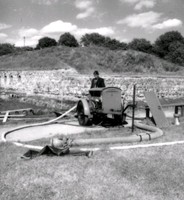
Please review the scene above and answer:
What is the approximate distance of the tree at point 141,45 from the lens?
57.3 metres

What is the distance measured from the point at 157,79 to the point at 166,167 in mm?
18796

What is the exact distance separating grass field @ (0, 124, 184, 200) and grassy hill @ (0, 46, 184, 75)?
2601cm

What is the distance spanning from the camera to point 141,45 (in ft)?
189

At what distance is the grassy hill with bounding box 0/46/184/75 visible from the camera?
3278 cm

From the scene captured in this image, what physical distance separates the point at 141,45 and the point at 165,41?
24.1ft

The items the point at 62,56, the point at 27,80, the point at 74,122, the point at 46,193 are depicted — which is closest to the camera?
the point at 46,193

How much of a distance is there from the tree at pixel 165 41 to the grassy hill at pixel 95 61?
78.2 feet

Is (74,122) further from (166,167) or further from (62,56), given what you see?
(62,56)

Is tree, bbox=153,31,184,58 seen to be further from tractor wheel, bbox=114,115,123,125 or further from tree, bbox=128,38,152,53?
tractor wheel, bbox=114,115,123,125

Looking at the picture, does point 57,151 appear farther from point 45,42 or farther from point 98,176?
point 45,42

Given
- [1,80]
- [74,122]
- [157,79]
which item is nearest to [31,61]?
[1,80]

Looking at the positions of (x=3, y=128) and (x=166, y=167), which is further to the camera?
(x=3, y=128)

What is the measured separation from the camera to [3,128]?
942 centimetres

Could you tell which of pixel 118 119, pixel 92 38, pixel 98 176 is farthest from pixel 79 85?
pixel 92 38
